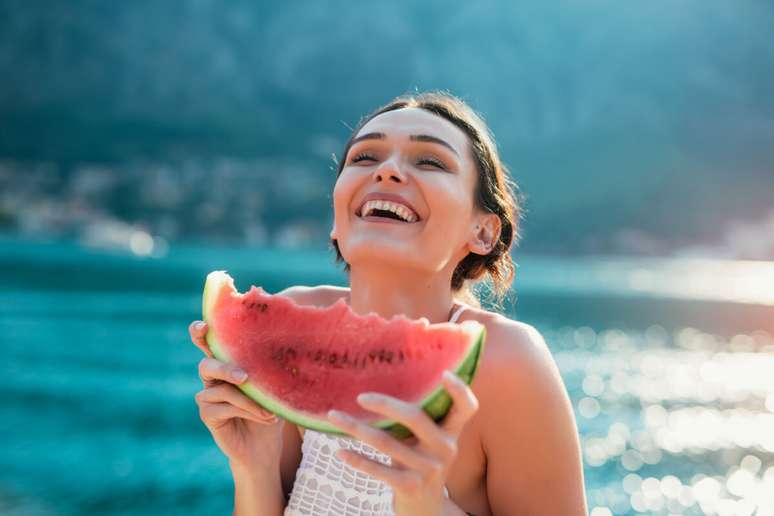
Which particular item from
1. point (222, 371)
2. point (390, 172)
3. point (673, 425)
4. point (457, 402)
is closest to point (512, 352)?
point (390, 172)

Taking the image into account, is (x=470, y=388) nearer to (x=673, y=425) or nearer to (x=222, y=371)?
(x=222, y=371)

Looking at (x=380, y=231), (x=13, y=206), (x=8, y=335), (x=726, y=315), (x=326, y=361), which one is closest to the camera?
(x=326, y=361)

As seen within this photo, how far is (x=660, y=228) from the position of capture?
385ft

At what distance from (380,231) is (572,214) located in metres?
125

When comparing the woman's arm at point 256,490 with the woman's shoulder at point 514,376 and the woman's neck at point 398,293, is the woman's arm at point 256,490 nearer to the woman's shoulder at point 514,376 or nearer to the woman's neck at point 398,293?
the woman's neck at point 398,293

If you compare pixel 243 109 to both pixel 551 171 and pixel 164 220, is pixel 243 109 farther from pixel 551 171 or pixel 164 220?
pixel 551 171

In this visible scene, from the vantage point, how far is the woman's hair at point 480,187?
256 cm

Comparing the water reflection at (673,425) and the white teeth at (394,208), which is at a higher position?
the water reflection at (673,425)

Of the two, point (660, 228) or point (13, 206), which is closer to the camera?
point (13, 206)

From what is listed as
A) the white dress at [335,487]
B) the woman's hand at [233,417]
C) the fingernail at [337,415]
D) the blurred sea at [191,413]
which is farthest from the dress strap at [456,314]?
the blurred sea at [191,413]

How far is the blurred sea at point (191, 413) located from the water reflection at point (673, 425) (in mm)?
35

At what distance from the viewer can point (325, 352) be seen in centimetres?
192

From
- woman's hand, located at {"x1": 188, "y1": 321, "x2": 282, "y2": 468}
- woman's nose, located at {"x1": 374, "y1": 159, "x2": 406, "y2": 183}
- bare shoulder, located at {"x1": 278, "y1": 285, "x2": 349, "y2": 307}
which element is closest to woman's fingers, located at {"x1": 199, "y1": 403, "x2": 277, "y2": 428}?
woman's hand, located at {"x1": 188, "y1": 321, "x2": 282, "y2": 468}

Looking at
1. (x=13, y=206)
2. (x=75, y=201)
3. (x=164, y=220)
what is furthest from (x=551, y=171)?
(x=13, y=206)
